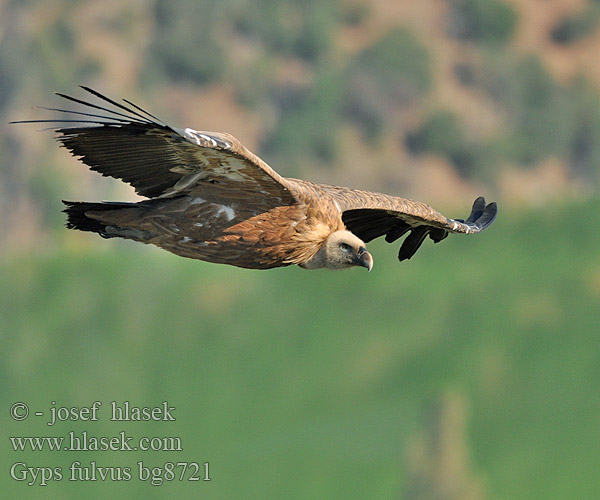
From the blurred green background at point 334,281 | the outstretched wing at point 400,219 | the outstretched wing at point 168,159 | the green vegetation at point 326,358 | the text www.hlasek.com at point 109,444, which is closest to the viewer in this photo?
the outstretched wing at point 168,159

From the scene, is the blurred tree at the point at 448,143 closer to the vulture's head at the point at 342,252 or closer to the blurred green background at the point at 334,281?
the blurred green background at the point at 334,281

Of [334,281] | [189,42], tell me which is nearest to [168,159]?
[334,281]

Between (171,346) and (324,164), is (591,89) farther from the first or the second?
(171,346)

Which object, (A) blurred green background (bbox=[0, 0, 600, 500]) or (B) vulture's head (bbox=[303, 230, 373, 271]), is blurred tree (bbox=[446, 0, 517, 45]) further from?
(B) vulture's head (bbox=[303, 230, 373, 271])

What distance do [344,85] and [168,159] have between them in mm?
43259

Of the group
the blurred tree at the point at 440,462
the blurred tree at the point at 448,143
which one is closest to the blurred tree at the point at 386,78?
the blurred tree at the point at 448,143

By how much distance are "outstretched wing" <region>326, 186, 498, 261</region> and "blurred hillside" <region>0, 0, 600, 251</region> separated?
32.2 m

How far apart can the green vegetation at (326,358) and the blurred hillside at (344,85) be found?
211 inches

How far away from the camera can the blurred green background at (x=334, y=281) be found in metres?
Answer: 31.5

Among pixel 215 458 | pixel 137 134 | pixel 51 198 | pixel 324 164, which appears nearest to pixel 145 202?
pixel 137 134

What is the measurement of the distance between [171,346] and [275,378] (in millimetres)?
3936

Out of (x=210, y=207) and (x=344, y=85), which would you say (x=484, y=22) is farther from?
(x=210, y=207)

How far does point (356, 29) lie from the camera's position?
54031 millimetres

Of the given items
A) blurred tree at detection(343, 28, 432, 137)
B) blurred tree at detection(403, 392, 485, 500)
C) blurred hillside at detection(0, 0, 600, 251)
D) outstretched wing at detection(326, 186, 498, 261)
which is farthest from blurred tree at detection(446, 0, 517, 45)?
outstretched wing at detection(326, 186, 498, 261)
